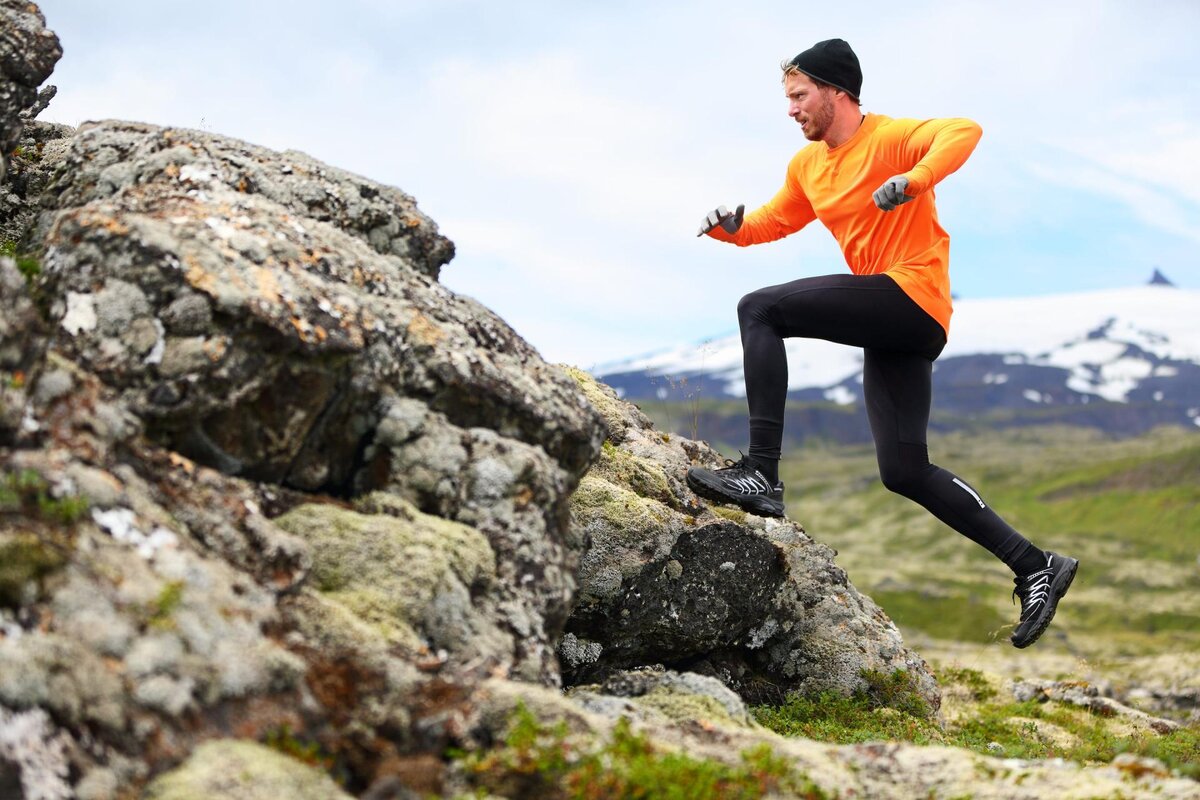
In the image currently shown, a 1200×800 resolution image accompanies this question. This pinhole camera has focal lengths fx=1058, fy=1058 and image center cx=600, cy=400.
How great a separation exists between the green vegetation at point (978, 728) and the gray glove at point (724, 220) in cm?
567

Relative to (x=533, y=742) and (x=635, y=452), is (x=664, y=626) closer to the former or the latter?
(x=635, y=452)

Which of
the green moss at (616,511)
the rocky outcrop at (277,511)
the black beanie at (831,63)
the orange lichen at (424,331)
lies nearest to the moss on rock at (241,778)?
the rocky outcrop at (277,511)

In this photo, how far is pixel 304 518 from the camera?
7.69 metres

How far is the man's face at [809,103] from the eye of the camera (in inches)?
453

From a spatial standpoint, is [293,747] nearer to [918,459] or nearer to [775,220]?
[918,459]

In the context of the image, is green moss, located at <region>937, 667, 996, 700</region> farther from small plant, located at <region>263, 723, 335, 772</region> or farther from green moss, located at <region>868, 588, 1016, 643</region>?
green moss, located at <region>868, 588, 1016, 643</region>

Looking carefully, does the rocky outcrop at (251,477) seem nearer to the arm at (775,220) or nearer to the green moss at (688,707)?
the green moss at (688,707)

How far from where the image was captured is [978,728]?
48.0 ft

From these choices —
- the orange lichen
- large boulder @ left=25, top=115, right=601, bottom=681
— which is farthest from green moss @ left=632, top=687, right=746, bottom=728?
the orange lichen

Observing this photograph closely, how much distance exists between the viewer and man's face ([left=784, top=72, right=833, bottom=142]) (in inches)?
453

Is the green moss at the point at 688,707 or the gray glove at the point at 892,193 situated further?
the gray glove at the point at 892,193

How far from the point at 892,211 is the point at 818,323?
4.71ft

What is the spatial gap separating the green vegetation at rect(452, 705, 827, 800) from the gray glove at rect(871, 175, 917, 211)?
213 inches

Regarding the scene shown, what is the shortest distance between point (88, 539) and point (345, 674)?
1.69m
